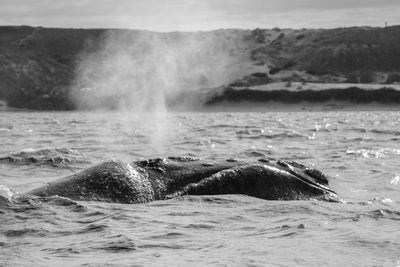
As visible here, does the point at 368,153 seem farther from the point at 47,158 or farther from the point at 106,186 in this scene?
the point at 106,186

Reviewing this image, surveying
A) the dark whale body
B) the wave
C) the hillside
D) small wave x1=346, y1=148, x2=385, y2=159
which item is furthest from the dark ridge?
the dark whale body

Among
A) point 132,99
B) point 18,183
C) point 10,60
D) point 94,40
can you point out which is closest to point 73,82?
point 10,60

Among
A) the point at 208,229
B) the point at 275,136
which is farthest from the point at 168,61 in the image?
the point at 208,229

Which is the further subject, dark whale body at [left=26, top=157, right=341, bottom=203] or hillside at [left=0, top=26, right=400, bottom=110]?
hillside at [left=0, top=26, right=400, bottom=110]

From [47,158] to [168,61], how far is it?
86.1 meters

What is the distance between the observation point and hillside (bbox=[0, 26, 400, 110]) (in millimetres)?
86438

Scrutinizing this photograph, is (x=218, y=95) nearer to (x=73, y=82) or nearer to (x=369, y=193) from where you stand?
(x=73, y=82)

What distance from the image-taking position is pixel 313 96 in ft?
237

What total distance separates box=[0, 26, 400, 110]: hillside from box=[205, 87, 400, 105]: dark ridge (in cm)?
611

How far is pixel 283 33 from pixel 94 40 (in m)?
30.5

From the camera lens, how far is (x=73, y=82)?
98312mm

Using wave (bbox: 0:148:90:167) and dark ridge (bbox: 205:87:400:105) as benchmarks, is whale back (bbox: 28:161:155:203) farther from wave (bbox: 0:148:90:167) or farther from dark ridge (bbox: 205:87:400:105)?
dark ridge (bbox: 205:87:400:105)

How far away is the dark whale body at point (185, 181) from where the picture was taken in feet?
41.1

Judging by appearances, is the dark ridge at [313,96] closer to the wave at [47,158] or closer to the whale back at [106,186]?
the wave at [47,158]
